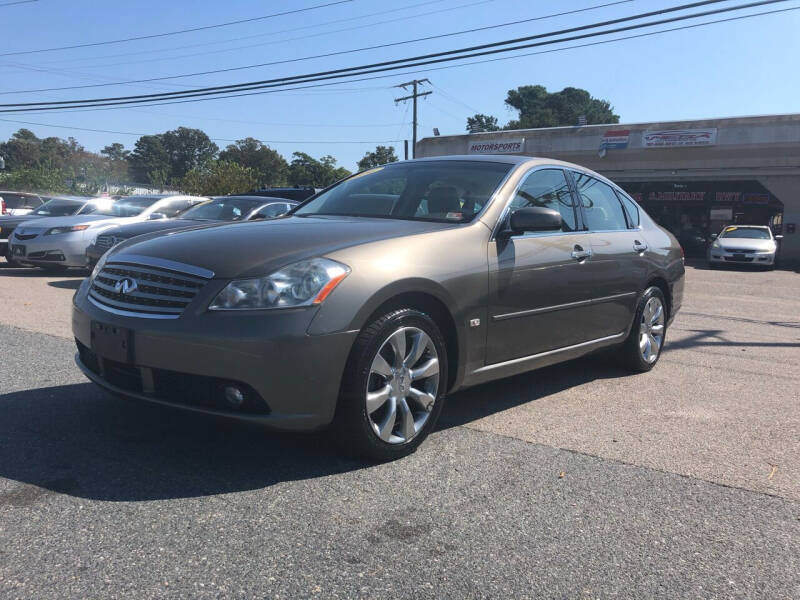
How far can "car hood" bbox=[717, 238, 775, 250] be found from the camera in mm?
20812

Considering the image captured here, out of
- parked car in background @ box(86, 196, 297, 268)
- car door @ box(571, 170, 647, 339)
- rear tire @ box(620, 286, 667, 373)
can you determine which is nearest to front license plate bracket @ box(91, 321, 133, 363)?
car door @ box(571, 170, 647, 339)

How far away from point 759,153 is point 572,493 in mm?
27768

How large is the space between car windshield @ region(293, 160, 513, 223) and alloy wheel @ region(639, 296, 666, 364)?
6.38 ft

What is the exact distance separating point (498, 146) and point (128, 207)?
2298cm

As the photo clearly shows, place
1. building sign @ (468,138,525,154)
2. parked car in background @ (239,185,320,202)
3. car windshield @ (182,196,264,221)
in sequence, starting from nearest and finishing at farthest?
1. car windshield @ (182,196,264,221)
2. parked car in background @ (239,185,320,202)
3. building sign @ (468,138,525,154)

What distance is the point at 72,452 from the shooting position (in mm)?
3551

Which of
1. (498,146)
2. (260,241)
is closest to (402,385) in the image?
(260,241)

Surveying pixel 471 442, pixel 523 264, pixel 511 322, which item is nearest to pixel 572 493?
pixel 471 442

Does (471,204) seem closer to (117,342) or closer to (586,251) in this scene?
(586,251)

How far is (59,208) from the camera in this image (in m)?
13.9

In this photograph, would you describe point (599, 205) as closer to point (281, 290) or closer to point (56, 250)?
point (281, 290)

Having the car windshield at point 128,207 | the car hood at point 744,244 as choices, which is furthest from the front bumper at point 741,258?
the car windshield at point 128,207

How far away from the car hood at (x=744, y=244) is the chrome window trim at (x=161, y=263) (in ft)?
66.3

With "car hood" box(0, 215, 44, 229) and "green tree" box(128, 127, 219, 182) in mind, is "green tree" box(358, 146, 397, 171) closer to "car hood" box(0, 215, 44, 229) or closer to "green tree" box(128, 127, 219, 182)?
"green tree" box(128, 127, 219, 182)
